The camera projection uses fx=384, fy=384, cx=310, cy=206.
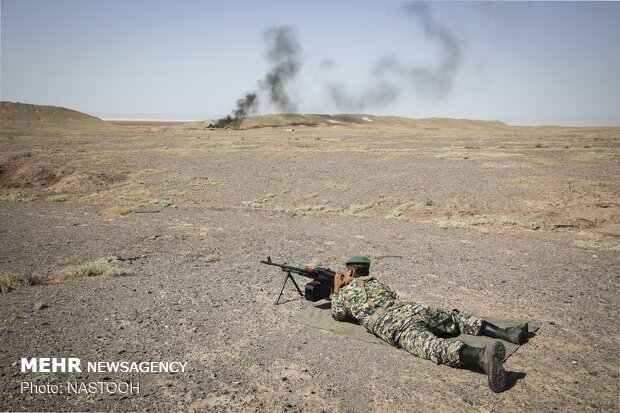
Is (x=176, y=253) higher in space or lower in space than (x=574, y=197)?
lower

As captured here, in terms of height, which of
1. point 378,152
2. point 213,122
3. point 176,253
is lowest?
point 176,253

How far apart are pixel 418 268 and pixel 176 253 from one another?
237 inches

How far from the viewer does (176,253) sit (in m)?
9.86

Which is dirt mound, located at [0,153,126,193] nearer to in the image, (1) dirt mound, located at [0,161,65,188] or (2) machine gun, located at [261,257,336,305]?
(1) dirt mound, located at [0,161,65,188]

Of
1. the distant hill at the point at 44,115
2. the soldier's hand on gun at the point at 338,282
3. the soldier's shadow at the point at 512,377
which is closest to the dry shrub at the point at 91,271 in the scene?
the soldier's hand on gun at the point at 338,282

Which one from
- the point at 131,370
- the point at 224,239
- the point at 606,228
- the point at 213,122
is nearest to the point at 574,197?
the point at 606,228

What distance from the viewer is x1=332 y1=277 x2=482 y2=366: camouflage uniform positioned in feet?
15.3

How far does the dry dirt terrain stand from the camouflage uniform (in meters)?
0.23

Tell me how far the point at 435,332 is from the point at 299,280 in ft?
11.5

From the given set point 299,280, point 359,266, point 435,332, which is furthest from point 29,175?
point 435,332

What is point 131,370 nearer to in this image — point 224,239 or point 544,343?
point 544,343

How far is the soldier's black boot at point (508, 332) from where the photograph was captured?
511 cm

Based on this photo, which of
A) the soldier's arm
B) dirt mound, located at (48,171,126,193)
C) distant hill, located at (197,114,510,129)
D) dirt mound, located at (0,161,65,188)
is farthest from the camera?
distant hill, located at (197,114,510,129)

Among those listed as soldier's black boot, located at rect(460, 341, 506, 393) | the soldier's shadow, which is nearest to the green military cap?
soldier's black boot, located at rect(460, 341, 506, 393)
